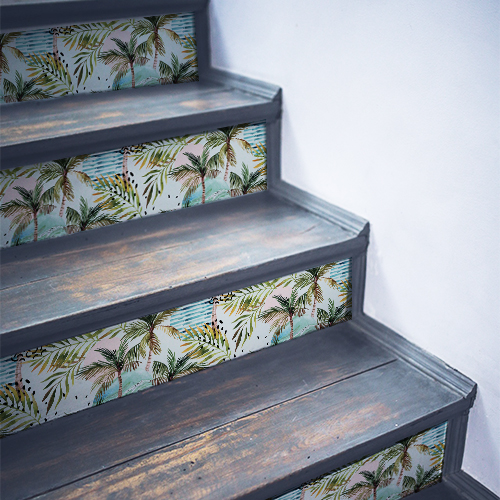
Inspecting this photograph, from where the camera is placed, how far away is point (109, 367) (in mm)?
1039

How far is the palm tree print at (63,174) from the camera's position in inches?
46.8

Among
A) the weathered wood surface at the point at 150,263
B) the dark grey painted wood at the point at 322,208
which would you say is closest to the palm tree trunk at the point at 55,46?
the weathered wood surface at the point at 150,263

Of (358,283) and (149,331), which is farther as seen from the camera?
(358,283)

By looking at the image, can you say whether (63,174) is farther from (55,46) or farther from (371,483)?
(371,483)

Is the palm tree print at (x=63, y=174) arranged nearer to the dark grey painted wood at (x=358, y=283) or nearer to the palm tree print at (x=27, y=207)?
the palm tree print at (x=27, y=207)

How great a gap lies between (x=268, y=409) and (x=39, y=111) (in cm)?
94

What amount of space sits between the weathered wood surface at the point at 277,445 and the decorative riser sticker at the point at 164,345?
0.18 meters

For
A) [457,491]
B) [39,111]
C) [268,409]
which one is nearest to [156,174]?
[39,111]

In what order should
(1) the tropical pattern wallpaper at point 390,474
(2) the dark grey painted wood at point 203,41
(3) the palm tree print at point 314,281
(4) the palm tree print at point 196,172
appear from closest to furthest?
(1) the tropical pattern wallpaper at point 390,474, (3) the palm tree print at point 314,281, (4) the palm tree print at point 196,172, (2) the dark grey painted wood at point 203,41

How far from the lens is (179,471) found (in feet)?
2.94

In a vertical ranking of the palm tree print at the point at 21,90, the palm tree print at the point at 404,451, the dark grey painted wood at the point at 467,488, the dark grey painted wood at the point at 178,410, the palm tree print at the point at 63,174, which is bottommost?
the dark grey painted wood at the point at 467,488

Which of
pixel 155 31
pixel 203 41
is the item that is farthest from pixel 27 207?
pixel 203 41

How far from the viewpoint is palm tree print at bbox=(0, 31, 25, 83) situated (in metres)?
1.34

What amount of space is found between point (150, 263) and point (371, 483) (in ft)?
2.06
